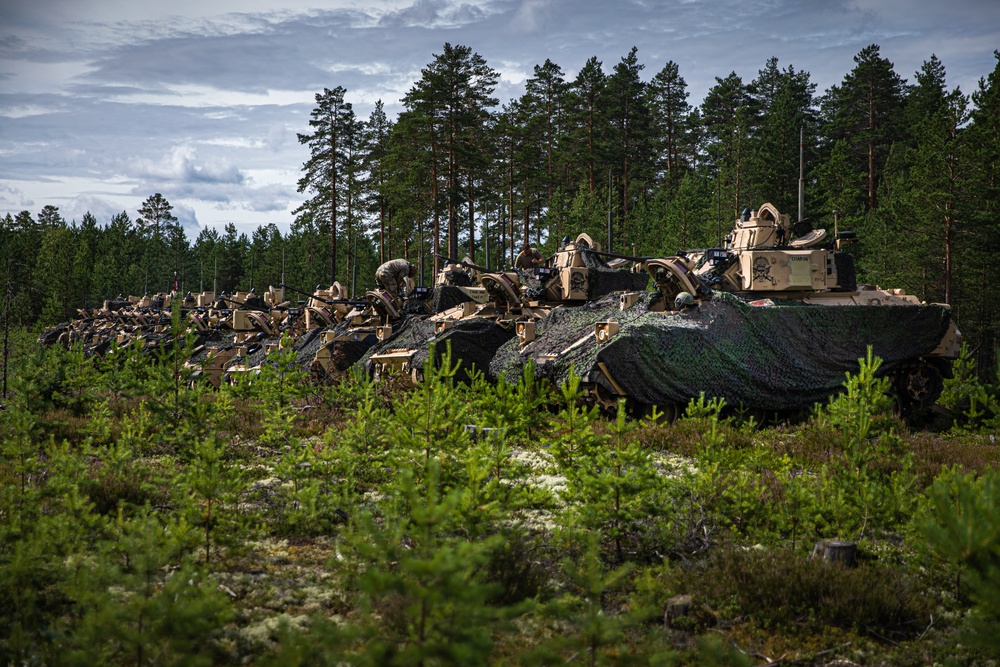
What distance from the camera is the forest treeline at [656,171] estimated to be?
1016 inches

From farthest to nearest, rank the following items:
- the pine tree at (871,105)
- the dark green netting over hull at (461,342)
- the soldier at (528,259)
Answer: the pine tree at (871,105), the soldier at (528,259), the dark green netting over hull at (461,342)

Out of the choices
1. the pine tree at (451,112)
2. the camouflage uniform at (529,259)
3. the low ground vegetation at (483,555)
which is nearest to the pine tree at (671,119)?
the pine tree at (451,112)

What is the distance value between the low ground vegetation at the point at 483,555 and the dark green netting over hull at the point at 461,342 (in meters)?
6.39

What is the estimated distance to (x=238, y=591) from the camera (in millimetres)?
5184

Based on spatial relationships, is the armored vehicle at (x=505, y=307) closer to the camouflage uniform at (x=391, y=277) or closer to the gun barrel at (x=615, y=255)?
the gun barrel at (x=615, y=255)

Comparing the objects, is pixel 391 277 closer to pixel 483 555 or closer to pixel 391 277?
pixel 391 277

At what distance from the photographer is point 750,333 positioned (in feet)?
42.3

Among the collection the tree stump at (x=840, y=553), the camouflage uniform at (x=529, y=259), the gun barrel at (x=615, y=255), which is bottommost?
the tree stump at (x=840, y=553)

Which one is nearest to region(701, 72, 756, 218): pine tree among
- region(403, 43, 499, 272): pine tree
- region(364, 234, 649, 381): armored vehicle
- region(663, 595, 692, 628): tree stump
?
region(403, 43, 499, 272): pine tree

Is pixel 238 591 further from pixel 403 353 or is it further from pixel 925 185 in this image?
pixel 925 185

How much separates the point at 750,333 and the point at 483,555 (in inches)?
404

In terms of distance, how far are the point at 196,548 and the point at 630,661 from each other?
3.99 meters

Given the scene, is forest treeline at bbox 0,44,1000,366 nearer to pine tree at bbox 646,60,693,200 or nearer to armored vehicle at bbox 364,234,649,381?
pine tree at bbox 646,60,693,200

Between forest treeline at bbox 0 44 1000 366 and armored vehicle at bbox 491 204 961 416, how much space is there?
12.3 m
